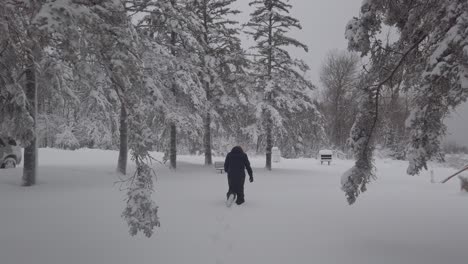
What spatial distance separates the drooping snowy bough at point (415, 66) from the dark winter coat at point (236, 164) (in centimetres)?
417

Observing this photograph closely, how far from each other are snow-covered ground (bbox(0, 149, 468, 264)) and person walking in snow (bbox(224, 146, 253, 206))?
1.24ft

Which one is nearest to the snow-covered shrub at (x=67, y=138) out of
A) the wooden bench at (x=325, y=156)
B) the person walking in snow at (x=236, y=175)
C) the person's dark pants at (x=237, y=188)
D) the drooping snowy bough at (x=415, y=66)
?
the wooden bench at (x=325, y=156)

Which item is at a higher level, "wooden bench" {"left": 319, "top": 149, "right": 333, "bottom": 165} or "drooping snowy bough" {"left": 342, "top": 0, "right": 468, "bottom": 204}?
"drooping snowy bough" {"left": 342, "top": 0, "right": 468, "bottom": 204}

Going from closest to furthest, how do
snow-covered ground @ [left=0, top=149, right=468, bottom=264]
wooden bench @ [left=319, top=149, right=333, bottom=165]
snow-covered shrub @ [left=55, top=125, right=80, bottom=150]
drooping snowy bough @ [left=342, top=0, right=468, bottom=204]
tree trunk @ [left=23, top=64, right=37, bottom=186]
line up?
drooping snowy bough @ [left=342, top=0, right=468, bottom=204] < snow-covered ground @ [left=0, top=149, right=468, bottom=264] < tree trunk @ [left=23, top=64, right=37, bottom=186] < wooden bench @ [left=319, top=149, right=333, bottom=165] < snow-covered shrub @ [left=55, top=125, right=80, bottom=150]

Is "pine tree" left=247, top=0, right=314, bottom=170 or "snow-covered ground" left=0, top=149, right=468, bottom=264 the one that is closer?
"snow-covered ground" left=0, top=149, right=468, bottom=264

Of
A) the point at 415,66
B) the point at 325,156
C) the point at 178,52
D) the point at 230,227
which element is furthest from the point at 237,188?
the point at 325,156

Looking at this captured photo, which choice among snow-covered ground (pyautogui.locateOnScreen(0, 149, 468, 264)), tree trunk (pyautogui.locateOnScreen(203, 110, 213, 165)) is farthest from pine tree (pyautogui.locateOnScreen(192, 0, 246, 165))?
snow-covered ground (pyautogui.locateOnScreen(0, 149, 468, 264))

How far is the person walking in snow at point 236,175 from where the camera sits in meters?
10.2

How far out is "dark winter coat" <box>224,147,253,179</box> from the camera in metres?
10.4

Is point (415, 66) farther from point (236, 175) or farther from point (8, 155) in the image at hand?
point (8, 155)

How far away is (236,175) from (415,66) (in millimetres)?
5346

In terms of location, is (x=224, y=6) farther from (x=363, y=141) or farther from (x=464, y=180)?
(x=363, y=141)

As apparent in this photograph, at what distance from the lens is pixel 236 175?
33.9 feet

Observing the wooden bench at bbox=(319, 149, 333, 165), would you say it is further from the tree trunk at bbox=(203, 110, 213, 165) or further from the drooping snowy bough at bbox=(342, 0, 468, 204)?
the drooping snowy bough at bbox=(342, 0, 468, 204)
